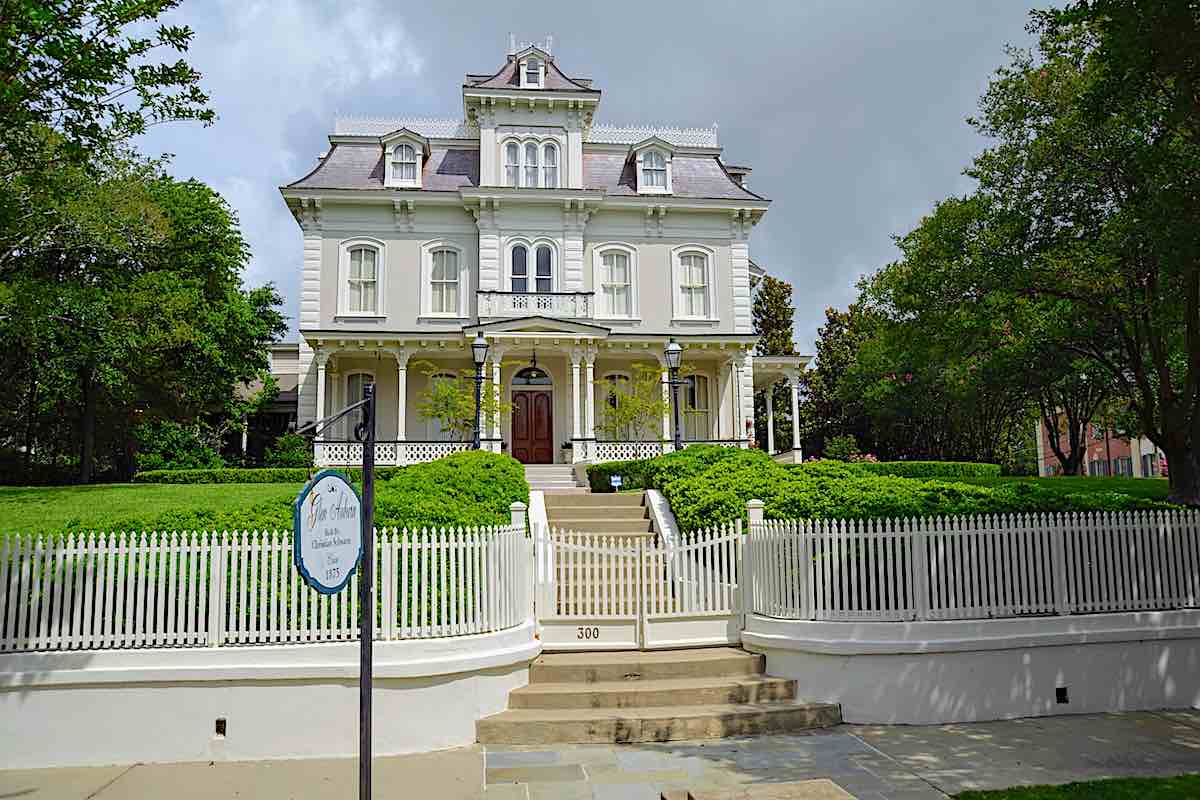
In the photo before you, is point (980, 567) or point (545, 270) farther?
point (545, 270)

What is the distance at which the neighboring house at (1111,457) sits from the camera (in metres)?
52.1

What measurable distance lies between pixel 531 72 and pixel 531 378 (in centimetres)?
1012

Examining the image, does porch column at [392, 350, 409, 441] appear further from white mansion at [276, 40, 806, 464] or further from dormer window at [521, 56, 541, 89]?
dormer window at [521, 56, 541, 89]

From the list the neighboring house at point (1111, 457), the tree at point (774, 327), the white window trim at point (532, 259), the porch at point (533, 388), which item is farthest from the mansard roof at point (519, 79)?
the neighboring house at point (1111, 457)

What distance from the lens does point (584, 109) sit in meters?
27.3

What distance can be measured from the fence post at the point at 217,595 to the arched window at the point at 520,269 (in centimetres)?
1926

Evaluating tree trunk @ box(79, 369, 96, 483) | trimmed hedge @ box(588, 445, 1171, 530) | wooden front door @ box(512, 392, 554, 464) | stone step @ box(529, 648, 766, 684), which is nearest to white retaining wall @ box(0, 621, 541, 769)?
stone step @ box(529, 648, 766, 684)

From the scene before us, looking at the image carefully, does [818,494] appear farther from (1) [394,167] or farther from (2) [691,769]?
(1) [394,167]

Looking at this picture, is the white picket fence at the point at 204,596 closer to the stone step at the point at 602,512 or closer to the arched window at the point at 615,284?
the stone step at the point at 602,512

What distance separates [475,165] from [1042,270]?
703 inches

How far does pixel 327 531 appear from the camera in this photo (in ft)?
17.7

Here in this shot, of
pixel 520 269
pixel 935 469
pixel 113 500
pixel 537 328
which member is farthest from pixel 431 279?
pixel 935 469

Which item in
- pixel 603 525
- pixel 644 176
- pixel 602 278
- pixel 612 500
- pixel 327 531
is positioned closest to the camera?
pixel 327 531

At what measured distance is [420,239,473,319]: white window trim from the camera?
26.2 meters
